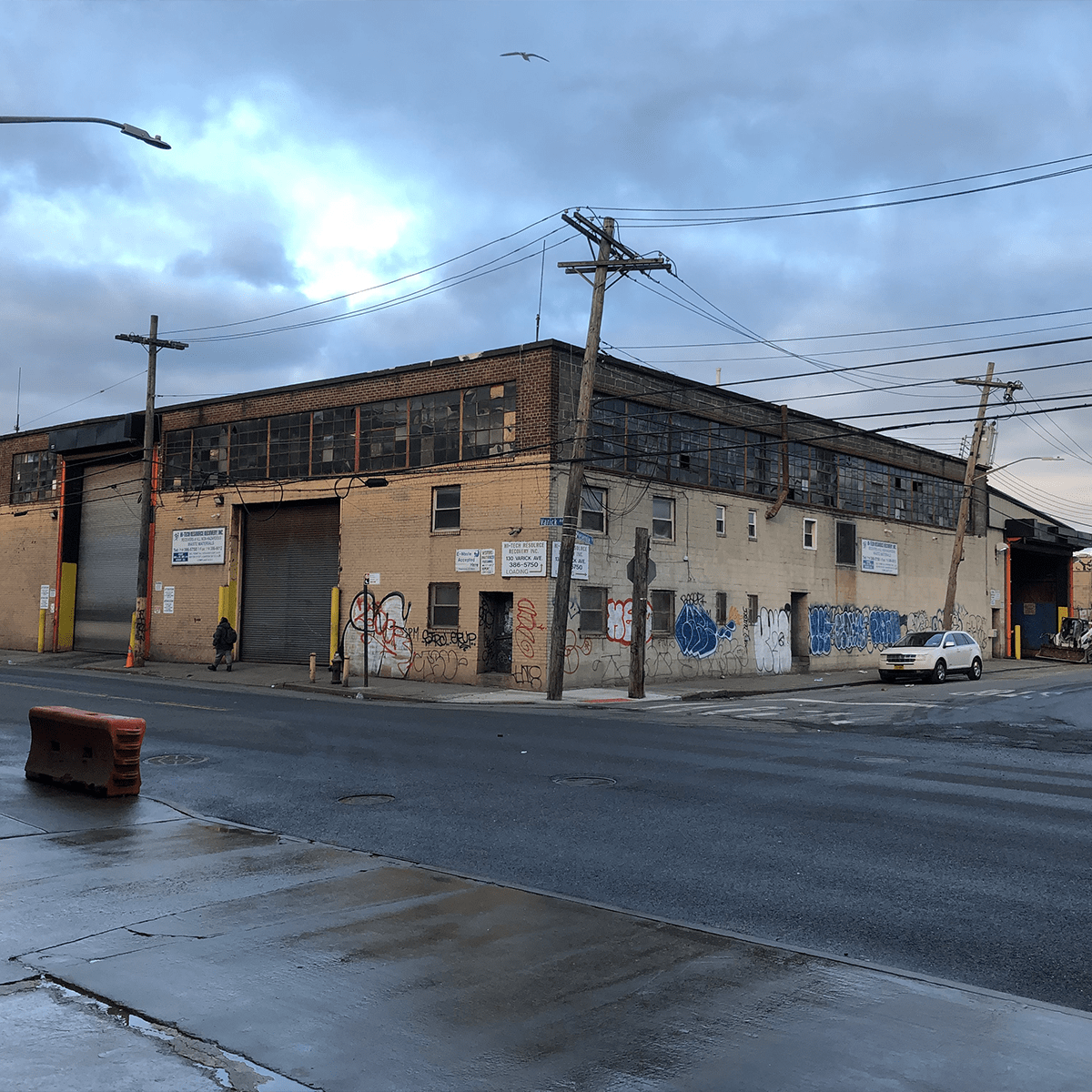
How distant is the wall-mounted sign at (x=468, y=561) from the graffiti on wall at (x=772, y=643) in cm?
1059

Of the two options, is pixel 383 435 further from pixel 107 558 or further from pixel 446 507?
pixel 107 558

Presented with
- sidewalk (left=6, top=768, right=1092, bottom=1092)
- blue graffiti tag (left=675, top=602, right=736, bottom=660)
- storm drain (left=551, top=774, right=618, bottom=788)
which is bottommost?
storm drain (left=551, top=774, right=618, bottom=788)

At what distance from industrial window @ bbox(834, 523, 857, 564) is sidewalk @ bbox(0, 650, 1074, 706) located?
13.1ft

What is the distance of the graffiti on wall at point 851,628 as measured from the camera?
119ft

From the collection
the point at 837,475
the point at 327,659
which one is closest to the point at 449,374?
the point at 327,659

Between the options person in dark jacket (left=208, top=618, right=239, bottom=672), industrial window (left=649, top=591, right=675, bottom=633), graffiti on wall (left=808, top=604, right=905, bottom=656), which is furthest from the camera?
graffiti on wall (left=808, top=604, right=905, bottom=656)

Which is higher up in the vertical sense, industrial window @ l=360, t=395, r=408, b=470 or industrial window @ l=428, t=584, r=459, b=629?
industrial window @ l=360, t=395, r=408, b=470

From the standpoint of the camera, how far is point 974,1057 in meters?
4.18

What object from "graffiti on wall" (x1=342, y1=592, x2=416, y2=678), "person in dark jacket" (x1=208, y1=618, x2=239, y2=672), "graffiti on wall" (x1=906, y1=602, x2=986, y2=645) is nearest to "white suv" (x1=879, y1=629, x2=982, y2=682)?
"graffiti on wall" (x1=906, y1=602, x2=986, y2=645)

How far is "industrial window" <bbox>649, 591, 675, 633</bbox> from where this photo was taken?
29.1 meters

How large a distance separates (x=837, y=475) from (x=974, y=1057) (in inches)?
1389

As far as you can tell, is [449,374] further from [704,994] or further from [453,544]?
[704,994]

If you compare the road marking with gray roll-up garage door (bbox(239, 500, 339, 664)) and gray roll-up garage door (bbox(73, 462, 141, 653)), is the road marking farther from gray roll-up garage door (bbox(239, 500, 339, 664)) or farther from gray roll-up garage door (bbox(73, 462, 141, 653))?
gray roll-up garage door (bbox(73, 462, 141, 653))

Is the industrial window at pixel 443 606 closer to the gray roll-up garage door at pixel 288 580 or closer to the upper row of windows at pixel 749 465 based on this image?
the gray roll-up garage door at pixel 288 580
